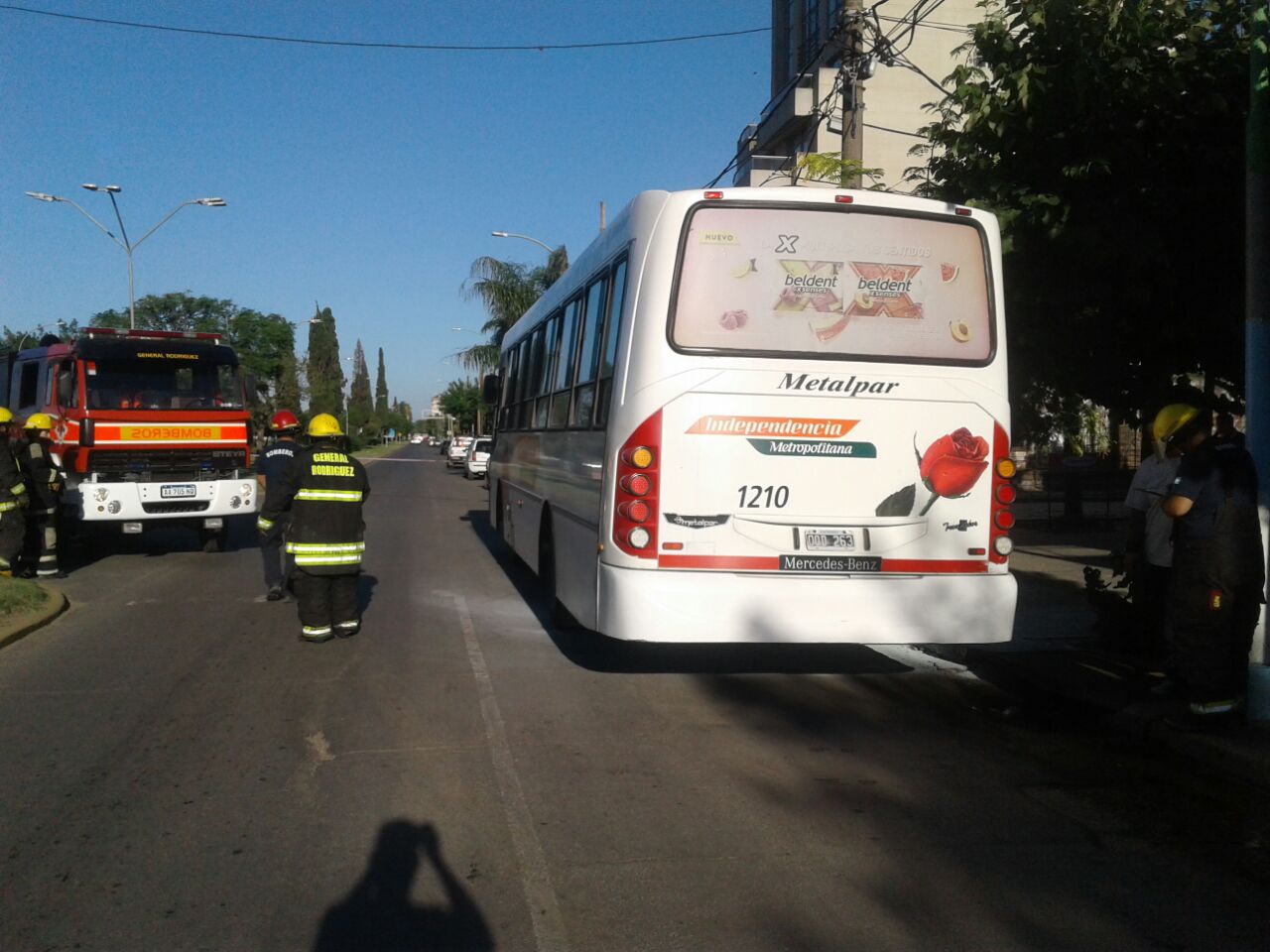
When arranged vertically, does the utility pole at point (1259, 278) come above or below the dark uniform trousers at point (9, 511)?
above

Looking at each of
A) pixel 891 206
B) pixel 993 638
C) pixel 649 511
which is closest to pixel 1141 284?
pixel 891 206

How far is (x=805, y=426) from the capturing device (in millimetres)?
7219

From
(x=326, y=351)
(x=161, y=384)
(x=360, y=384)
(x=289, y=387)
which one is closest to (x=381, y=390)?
(x=360, y=384)

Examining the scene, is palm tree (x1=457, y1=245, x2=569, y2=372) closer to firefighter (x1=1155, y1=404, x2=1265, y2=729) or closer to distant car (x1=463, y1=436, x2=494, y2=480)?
distant car (x1=463, y1=436, x2=494, y2=480)

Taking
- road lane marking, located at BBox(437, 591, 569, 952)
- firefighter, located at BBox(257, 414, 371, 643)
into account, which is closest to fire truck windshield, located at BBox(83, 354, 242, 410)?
firefighter, located at BBox(257, 414, 371, 643)

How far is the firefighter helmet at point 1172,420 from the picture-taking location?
262 inches

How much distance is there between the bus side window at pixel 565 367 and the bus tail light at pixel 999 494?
348cm

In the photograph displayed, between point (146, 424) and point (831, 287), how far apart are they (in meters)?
10.7

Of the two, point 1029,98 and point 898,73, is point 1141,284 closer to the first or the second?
point 1029,98

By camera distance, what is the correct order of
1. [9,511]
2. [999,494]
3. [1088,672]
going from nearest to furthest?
[999,494]
[1088,672]
[9,511]

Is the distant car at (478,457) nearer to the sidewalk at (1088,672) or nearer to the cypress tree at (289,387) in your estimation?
the cypress tree at (289,387)

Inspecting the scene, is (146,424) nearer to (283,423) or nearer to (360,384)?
(283,423)

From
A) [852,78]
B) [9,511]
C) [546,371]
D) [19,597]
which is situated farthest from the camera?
[852,78]

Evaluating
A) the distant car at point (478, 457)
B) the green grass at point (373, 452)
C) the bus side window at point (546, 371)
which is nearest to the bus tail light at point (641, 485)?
the bus side window at point (546, 371)
